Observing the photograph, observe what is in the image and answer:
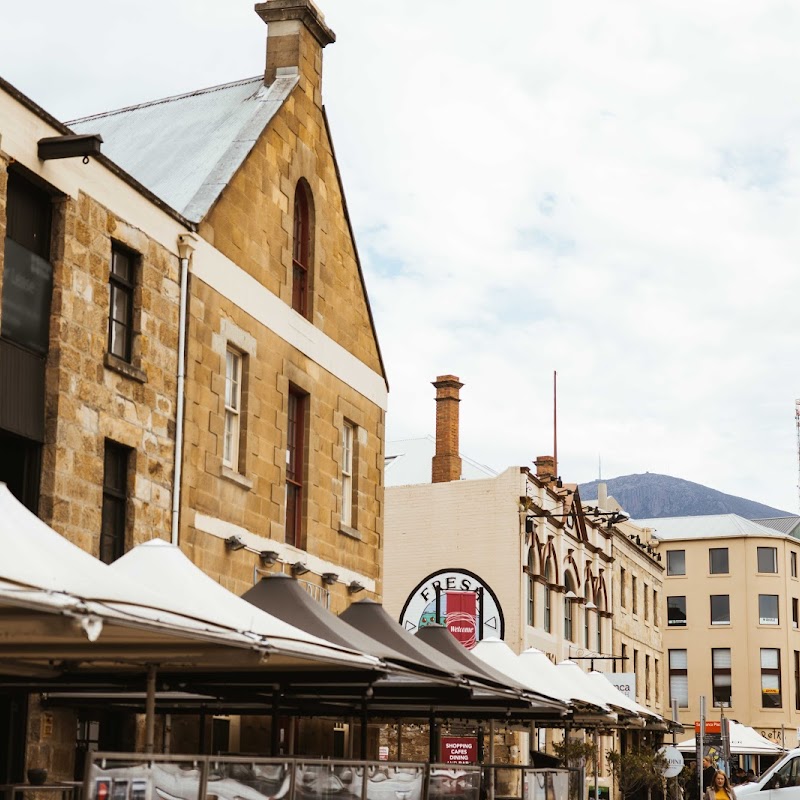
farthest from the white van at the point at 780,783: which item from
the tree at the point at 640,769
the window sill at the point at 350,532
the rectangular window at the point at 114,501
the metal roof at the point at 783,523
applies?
the metal roof at the point at 783,523

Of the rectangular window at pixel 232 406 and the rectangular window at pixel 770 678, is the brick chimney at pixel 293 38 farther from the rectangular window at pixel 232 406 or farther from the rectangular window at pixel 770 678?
the rectangular window at pixel 770 678

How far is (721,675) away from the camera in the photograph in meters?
77.8

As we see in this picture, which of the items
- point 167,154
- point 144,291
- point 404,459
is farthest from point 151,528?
point 404,459

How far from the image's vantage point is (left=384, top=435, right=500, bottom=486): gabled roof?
151 ft

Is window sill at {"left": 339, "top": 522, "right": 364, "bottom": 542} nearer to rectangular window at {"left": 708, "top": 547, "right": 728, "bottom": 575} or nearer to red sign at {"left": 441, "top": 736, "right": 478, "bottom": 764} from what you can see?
red sign at {"left": 441, "top": 736, "right": 478, "bottom": 764}

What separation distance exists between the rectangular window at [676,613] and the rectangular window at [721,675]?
2.32m

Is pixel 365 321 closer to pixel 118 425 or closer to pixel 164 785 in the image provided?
pixel 118 425

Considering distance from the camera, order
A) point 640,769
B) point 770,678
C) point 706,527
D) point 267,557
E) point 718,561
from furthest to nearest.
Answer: point 706,527, point 718,561, point 770,678, point 640,769, point 267,557

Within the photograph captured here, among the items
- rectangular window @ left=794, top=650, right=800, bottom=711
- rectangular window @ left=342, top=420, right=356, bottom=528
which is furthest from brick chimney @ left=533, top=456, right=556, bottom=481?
rectangular window @ left=794, top=650, right=800, bottom=711

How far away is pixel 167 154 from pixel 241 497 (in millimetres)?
6400

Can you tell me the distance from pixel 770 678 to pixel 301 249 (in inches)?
2360

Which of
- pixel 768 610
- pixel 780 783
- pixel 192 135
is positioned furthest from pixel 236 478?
pixel 768 610

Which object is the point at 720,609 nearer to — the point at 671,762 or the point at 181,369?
the point at 671,762

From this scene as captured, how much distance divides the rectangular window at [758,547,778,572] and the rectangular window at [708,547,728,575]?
1.84 metres
